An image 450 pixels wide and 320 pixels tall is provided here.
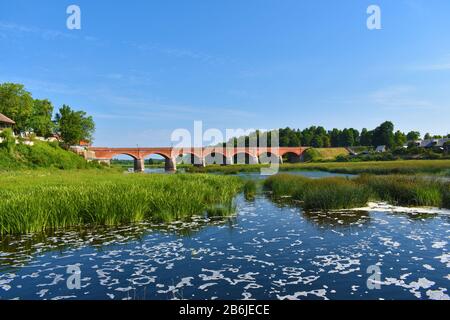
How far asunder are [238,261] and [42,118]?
86433 millimetres

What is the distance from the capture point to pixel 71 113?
9625 cm

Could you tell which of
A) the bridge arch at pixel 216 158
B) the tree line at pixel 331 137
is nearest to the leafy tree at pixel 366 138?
the tree line at pixel 331 137

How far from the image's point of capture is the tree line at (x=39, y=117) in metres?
75.9

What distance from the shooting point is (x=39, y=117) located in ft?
279

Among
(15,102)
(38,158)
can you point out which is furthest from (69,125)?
(38,158)

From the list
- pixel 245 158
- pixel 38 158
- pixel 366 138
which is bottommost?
pixel 245 158

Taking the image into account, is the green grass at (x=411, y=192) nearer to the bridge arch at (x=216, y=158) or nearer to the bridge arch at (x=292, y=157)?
the bridge arch at (x=216, y=158)

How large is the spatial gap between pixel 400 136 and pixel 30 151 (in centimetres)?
13139

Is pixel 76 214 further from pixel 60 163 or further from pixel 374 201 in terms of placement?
pixel 60 163

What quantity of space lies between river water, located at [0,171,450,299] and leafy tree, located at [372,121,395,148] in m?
132

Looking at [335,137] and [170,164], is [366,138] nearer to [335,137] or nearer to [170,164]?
[335,137]

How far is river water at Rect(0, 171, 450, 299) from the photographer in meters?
9.62
